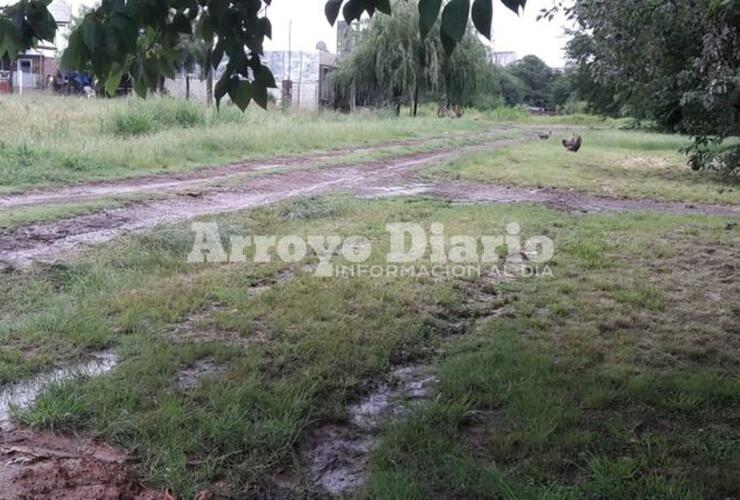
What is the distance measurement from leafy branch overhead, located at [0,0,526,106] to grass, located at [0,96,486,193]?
6.86 meters

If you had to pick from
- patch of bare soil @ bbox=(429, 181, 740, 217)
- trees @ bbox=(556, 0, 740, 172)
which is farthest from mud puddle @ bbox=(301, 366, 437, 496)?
patch of bare soil @ bbox=(429, 181, 740, 217)

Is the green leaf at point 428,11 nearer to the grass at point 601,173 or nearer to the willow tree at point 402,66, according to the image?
the grass at point 601,173

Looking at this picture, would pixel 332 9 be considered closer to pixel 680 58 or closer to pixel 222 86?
pixel 222 86

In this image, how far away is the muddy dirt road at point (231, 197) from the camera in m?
6.69

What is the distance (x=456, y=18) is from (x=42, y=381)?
2774 mm

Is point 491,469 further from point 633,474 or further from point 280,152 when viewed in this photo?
point 280,152

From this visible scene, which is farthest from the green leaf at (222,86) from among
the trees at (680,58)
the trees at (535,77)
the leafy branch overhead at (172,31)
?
the trees at (535,77)

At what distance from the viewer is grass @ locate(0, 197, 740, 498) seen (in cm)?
284

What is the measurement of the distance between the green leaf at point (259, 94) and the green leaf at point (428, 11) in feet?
2.92

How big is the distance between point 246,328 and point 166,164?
871 centimetres

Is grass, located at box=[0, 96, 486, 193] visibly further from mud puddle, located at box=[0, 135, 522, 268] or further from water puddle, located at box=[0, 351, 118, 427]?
water puddle, located at box=[0, 351, 118, 427]

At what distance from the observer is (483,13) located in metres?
1.90

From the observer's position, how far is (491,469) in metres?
2.80

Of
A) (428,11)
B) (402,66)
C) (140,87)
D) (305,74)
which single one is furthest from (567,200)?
(305,74)
